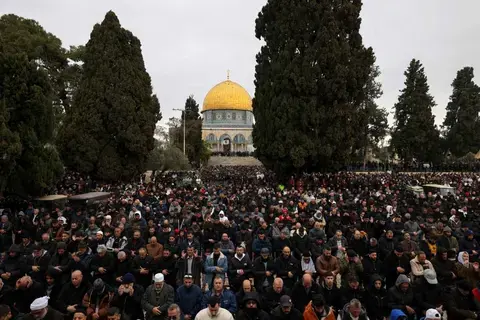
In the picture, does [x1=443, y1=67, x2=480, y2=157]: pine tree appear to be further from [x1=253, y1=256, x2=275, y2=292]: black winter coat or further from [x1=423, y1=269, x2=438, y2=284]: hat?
[x1=253, y1=256, x2=275, y2=292]: black winter coat

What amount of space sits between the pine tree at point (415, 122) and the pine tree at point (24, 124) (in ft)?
105

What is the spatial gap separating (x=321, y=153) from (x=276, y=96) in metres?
4.64

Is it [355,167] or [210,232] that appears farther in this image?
[355,167]

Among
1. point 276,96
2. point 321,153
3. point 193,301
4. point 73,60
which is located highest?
point 73,60

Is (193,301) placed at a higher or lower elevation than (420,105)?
lower

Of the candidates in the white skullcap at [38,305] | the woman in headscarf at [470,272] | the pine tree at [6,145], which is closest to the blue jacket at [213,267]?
the white skullcap at [38,305]

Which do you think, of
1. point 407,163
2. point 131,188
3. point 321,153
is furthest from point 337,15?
point 407,163

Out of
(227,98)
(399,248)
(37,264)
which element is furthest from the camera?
(227,98)

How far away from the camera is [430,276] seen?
551cm

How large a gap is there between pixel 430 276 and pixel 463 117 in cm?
3928

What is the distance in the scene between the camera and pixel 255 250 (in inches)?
289

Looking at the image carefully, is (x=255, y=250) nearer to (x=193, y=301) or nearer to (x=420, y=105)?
(x=193, y=301)

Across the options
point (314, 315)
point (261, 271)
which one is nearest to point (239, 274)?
point (261, 271)

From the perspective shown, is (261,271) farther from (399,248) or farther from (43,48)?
(43,48)
